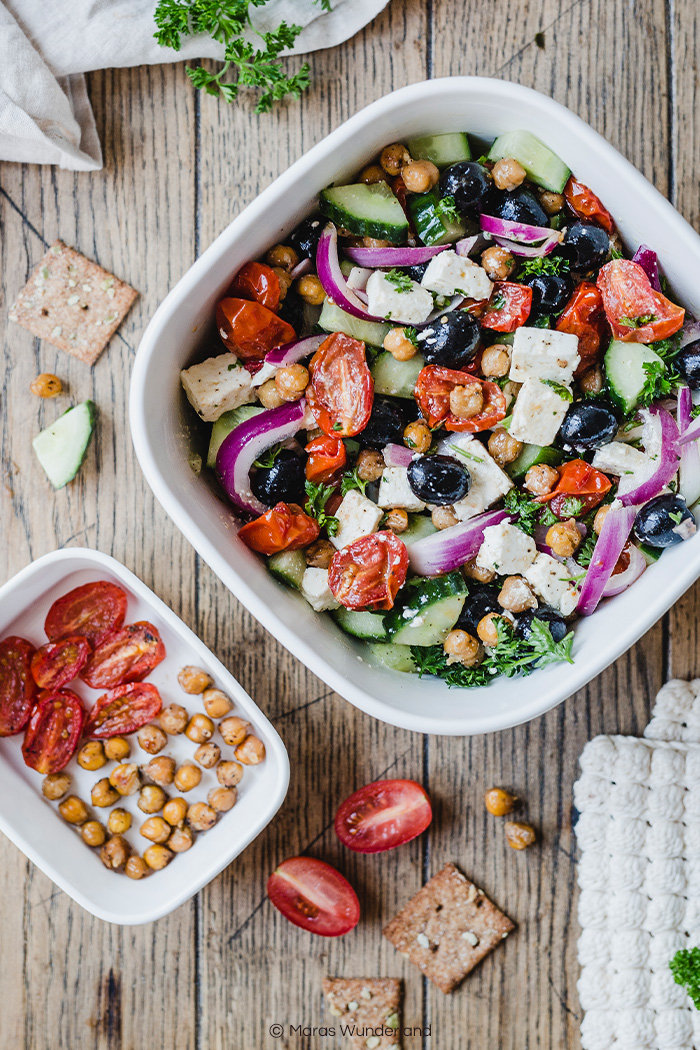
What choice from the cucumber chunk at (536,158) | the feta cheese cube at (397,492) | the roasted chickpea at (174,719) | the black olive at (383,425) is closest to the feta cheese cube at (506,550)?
the feta cheese cube at (397,492)

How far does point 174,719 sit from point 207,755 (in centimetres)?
10

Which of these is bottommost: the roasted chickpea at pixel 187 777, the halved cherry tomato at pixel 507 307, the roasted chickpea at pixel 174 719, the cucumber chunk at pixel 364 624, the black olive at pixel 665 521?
the roasted chickpea at pixel 187 777

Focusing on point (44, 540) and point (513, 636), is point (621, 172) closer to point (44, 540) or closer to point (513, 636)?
point (513, 636)

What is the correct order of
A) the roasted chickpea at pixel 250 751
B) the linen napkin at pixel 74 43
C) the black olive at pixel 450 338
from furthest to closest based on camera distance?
the roasted chickpea at pixel 250 751 → the linen napkin at pixel 74 43 → the black olive at pixel 450 338

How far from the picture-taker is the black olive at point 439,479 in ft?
4.46

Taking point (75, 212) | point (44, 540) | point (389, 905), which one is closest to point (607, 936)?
point (389, 905)

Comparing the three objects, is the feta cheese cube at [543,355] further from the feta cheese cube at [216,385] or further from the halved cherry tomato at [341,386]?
the feta cheese cube at [216,385]

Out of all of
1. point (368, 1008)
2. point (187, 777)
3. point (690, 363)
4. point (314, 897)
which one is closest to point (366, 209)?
point (690, 363)

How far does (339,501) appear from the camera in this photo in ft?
4.86

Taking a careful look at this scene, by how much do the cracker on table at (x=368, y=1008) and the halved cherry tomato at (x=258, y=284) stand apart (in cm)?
147

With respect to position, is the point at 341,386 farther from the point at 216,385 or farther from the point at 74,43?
the point at 74,43

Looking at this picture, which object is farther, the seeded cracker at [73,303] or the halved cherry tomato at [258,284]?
the seeded cracker at [73,303]

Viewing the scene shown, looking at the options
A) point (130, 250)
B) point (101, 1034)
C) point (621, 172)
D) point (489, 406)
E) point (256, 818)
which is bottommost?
point (101, 1034)

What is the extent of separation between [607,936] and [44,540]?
149cm
